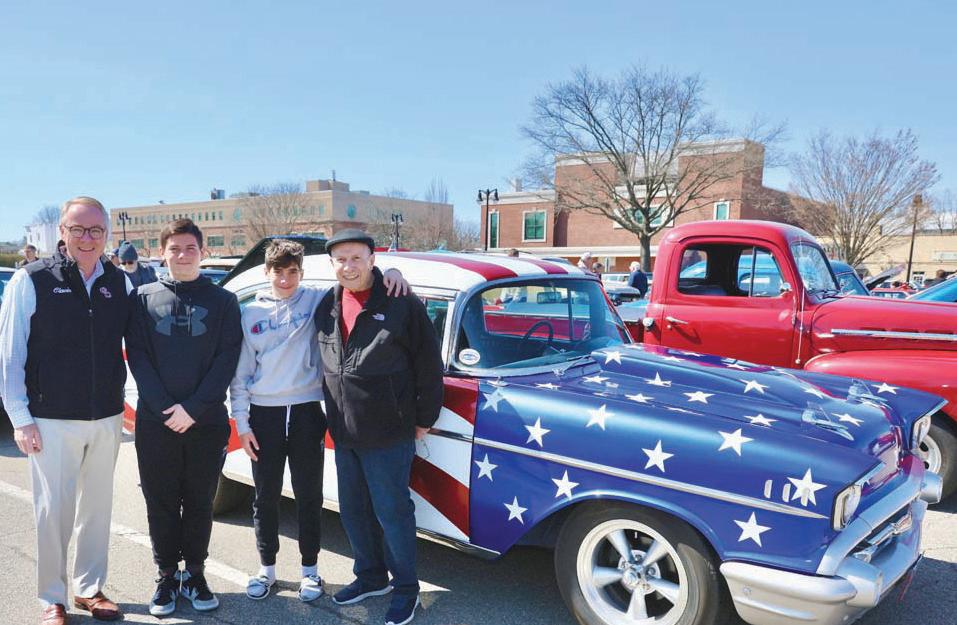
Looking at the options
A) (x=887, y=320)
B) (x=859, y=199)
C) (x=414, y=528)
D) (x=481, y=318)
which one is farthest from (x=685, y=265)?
(x=859, y=199)

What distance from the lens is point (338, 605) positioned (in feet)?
11.4

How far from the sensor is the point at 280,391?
3.34 metres

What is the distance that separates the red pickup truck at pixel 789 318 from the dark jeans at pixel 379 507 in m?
3.01

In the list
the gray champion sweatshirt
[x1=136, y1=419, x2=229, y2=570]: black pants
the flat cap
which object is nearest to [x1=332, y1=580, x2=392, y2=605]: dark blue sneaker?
[x1=136, y1=419, x2=229, y2=570]: black pants

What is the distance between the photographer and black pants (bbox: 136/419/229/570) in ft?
10.7

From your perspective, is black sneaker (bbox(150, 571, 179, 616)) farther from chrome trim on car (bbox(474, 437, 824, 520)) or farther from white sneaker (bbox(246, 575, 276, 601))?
chrome trim on car (bbox(474, 437, 824, 520))

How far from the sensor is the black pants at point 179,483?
3256mm

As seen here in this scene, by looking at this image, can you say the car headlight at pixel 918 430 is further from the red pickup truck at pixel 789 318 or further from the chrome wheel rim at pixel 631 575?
the chrome wheel rim at pixel 631 575

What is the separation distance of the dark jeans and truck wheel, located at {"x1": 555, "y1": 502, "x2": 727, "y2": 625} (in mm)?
734

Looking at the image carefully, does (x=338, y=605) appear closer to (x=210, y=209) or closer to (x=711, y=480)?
(x=711, y=480)

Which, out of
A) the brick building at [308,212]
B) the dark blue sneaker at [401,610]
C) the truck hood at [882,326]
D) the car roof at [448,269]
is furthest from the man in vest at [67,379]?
the brick building at [308,212]

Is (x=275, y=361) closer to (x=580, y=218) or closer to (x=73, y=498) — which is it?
(x=73, y=498)

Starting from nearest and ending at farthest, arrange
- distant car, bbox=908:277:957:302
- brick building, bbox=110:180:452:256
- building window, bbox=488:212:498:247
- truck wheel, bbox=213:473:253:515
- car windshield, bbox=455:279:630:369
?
car windshield, bbox=455:279:630:369 → truck wheel, bbox=213:473:253:515 → distant car, bbox=908:277:957:302 → building window, bbox=488:212:498:247 → brick building, bbox=110:180:452:256

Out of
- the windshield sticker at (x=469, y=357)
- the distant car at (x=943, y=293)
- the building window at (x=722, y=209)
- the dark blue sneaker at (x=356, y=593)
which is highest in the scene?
the building window at (x=722, y=209)
